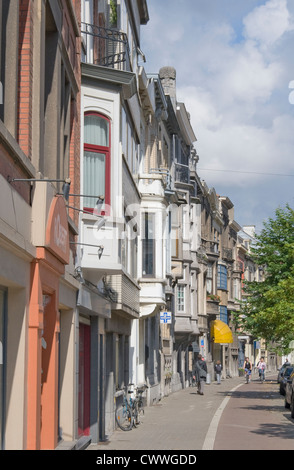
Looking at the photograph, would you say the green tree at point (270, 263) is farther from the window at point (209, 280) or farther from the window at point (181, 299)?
the window at point (209, 280)

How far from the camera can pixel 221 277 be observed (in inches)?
2820

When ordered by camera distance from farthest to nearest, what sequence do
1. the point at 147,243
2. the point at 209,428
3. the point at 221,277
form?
the point at 221,277
the point at 147,243
the point at 209,428

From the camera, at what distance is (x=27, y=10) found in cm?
1094

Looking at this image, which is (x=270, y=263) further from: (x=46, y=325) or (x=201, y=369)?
(x=46, y=325)

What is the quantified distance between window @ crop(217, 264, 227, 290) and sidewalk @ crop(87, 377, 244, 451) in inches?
1466

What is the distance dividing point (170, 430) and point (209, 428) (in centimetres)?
107

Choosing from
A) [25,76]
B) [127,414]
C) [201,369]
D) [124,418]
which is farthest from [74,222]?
[201,369]

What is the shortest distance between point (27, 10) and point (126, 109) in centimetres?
1199

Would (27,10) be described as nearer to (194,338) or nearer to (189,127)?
(189,127)

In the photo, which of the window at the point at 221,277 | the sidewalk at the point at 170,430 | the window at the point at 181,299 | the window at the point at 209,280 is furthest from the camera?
the window at the point at 221,277

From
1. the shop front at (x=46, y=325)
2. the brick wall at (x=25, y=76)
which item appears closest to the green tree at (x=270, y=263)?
the shop front at (x=46, y=325)

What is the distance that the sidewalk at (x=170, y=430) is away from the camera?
17.7m

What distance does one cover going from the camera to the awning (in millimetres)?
62312
